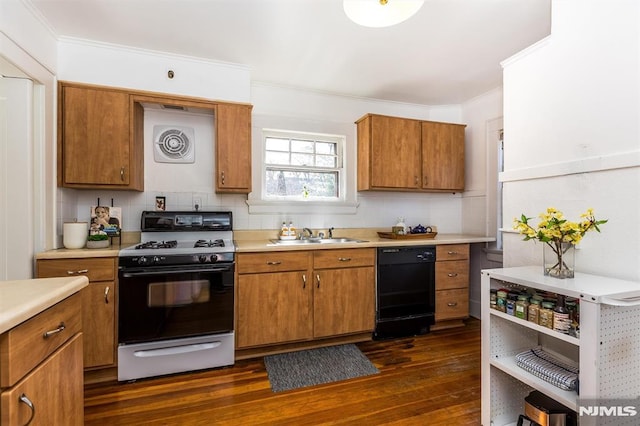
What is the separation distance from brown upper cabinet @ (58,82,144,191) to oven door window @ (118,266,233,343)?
870mm

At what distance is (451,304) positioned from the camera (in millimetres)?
3090

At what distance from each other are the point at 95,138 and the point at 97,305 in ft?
4.34

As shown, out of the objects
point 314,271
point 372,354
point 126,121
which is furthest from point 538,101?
point 126,121

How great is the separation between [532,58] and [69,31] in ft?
11.1

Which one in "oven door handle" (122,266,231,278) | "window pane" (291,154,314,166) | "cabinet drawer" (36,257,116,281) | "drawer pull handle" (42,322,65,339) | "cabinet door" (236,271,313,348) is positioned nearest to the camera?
"drawer pull handle" (42,322,65,339)

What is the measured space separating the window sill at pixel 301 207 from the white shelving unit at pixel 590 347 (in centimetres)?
195

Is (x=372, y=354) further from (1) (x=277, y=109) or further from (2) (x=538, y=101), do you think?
(1) (x=277, y=109)

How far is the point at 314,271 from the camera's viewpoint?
8.55 ft

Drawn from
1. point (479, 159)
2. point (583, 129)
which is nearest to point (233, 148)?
point (583, 129)

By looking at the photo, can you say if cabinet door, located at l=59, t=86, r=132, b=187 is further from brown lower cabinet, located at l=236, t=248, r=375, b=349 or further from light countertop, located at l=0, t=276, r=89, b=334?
light countertop, located at l=0, t=276, r=89, b=334

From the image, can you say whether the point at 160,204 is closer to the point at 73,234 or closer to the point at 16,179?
the point at 73,234

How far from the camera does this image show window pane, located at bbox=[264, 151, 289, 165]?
10.6 feet

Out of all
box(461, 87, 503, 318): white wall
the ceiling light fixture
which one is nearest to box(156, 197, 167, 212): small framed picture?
the ceiling light fixture

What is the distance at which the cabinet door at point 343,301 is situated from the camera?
2.62 meters
